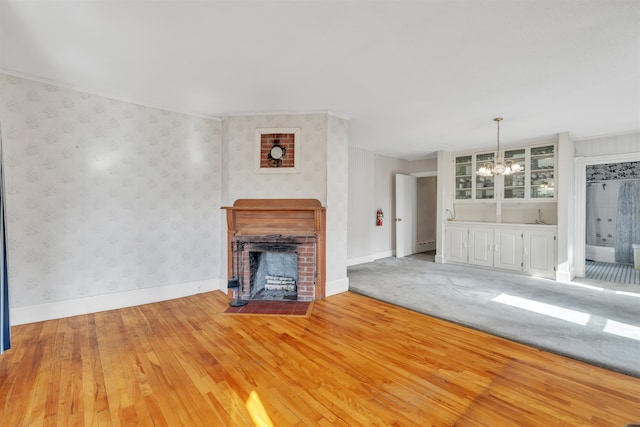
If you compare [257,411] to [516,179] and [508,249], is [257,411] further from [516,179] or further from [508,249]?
[516,179]

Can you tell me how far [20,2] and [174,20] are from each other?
95 cm

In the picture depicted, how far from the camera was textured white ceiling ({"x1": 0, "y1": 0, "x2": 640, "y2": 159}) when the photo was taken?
1942 mm

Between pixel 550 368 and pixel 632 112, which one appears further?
pixel 632 112

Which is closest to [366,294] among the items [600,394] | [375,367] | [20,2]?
[375,367]

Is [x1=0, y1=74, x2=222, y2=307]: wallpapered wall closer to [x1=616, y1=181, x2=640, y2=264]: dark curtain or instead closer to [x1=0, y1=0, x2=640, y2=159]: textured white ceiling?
[x1=0, y1=0, x2=640, y2=159]: textured white ceiling

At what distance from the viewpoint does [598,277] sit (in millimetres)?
5090

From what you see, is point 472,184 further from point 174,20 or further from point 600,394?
point 174,20

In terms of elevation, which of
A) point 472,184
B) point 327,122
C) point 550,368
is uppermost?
point 327,122

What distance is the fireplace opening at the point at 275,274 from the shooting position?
4048 millimetres

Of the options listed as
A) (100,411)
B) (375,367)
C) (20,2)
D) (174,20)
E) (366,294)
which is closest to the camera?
(100,411)

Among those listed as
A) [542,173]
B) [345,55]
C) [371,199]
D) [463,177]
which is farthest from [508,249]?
[345,55]

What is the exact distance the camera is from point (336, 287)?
4.15m

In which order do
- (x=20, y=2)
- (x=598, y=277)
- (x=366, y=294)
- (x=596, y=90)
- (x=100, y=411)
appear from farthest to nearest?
A: (x=598, y=277), (x=366, y=294), (x=596, y=90), (x=20, y=2), (x=100, y=411)

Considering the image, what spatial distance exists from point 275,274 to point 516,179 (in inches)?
198
